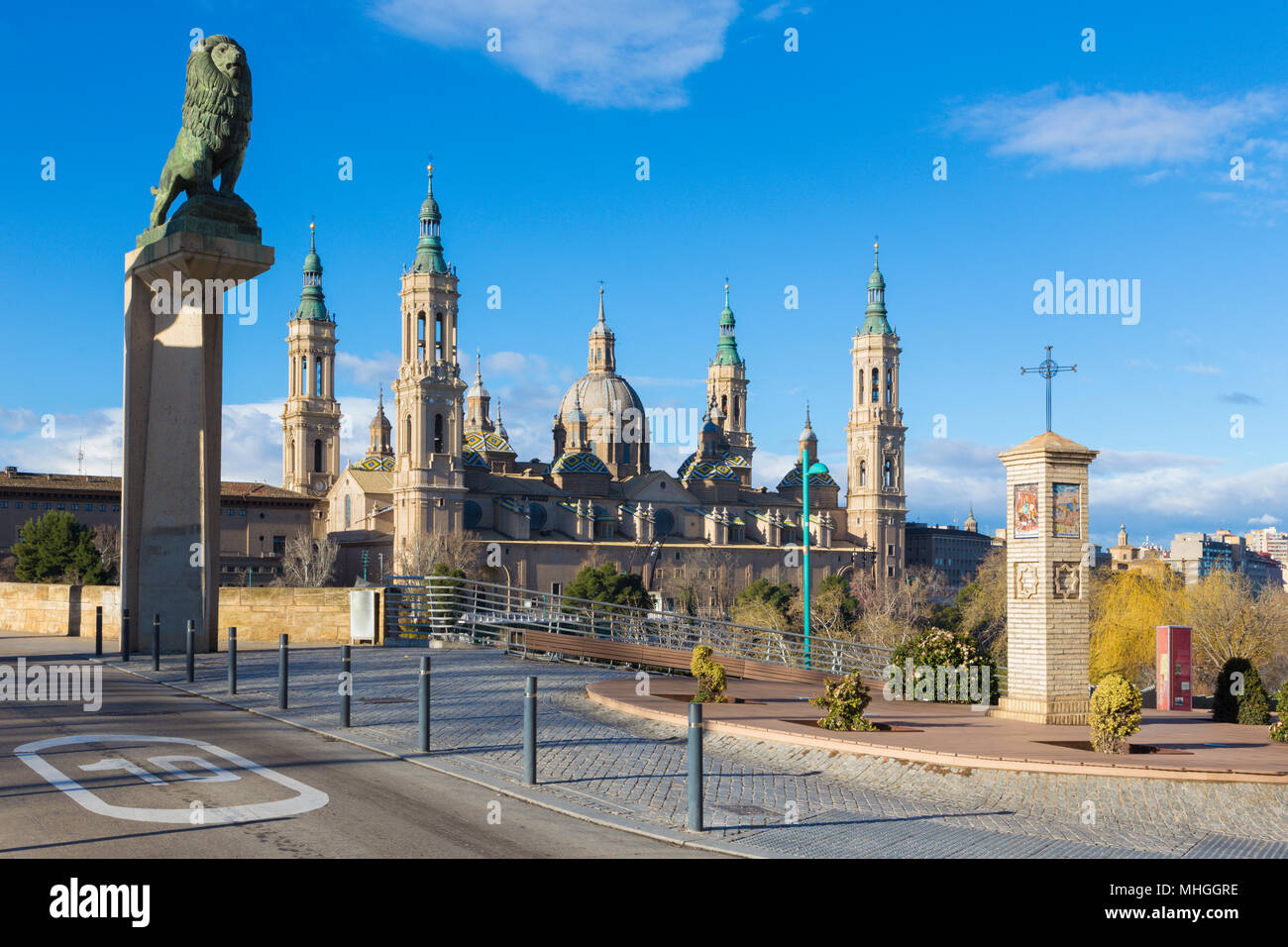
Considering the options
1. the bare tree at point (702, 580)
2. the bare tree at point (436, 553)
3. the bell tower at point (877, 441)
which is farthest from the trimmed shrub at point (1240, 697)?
the bell tower at point (877, 441)

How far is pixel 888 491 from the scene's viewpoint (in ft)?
Result: 479

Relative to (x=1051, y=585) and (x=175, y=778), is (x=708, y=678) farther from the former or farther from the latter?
(x=175, y=778)

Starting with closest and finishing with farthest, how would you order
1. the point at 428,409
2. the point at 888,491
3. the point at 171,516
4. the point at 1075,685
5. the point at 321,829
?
1. the point at 321,829
2. the point at 1075,685
3. the point at 171,516
4. the point at 428,409
5. the point at 888,491

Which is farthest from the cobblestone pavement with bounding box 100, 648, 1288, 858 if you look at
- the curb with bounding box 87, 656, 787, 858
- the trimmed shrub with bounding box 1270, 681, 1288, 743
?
the trimmed shrub with bounding box 1270, 681, 1288, 743

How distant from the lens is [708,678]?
55.6 ft

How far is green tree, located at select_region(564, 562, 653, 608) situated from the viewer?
8906cm

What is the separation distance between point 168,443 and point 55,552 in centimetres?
5863

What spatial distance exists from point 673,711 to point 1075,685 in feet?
17.5

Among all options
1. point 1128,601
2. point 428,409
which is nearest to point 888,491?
point 428,409

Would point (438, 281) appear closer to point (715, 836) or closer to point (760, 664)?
point (760, 664)

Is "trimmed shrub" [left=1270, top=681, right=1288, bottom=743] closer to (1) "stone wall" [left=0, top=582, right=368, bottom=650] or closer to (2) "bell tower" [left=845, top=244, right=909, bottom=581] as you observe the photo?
(1) "stone wall" [left=0, top=582, right=368, bottom=650]

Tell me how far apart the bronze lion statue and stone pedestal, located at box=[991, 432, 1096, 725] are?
16583mm

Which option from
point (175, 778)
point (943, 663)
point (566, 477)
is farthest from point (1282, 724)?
point (566, 477)
